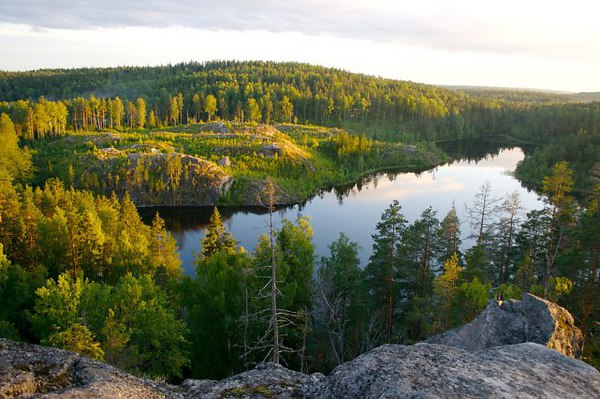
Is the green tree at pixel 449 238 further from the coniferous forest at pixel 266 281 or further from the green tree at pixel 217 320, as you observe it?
the green tree at pixel 217 320

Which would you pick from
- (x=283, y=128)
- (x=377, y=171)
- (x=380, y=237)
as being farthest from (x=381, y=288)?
(x=283, y=128)

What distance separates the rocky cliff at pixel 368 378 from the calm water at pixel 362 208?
144 feet

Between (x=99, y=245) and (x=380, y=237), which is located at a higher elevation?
(x=380, y=237)

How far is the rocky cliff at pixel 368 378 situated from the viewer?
827cm

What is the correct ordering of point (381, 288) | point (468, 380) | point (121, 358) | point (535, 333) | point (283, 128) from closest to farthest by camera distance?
point (468, 380) < point (535, 333) < point (121, 358) < point (381, 288) < point (283, 128)

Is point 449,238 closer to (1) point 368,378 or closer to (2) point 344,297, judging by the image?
(2) point 344,297

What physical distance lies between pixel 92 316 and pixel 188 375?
922 centimetres

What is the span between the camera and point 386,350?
9.77m

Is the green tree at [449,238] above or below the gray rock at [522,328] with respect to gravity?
below

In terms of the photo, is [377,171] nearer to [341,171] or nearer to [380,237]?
[341,171]

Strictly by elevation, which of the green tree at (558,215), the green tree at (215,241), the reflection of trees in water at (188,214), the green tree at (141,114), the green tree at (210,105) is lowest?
the reflection of trees in water at (188,214)

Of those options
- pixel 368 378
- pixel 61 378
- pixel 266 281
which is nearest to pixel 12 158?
pixel 266 281

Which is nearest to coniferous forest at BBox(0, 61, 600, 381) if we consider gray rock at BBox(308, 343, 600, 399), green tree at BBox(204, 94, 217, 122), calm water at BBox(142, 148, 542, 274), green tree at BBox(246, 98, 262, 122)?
gray rock at BBox(308, 343, 600, 399)

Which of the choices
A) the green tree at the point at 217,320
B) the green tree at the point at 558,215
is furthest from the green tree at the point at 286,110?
the green tree at the point at 217,320
